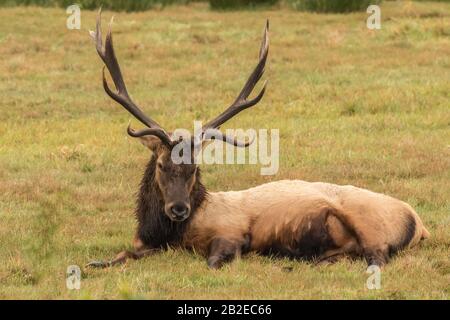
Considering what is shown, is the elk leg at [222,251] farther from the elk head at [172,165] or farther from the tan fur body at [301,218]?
the elk head at [172,165]

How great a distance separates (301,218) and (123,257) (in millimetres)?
1571

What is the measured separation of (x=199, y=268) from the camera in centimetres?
913

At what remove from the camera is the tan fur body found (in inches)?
371

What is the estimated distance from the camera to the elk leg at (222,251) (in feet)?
30.7

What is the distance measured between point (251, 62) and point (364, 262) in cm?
1303

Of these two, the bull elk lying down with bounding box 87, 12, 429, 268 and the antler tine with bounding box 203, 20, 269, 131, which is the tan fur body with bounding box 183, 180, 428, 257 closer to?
the bull elk lying down with bounding box 87, 12, 429, 268

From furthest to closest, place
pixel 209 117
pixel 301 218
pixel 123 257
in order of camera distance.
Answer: pixel 209 117, pixel 301 218, pixel 123 257

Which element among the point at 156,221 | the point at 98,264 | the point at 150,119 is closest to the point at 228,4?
the point at 150,119

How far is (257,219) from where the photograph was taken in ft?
32.2

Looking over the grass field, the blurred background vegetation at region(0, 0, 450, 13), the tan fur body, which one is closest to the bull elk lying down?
the tan fur body

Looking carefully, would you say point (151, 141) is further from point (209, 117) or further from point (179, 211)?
point (209, 117)

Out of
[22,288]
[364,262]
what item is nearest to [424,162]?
[364,262]
